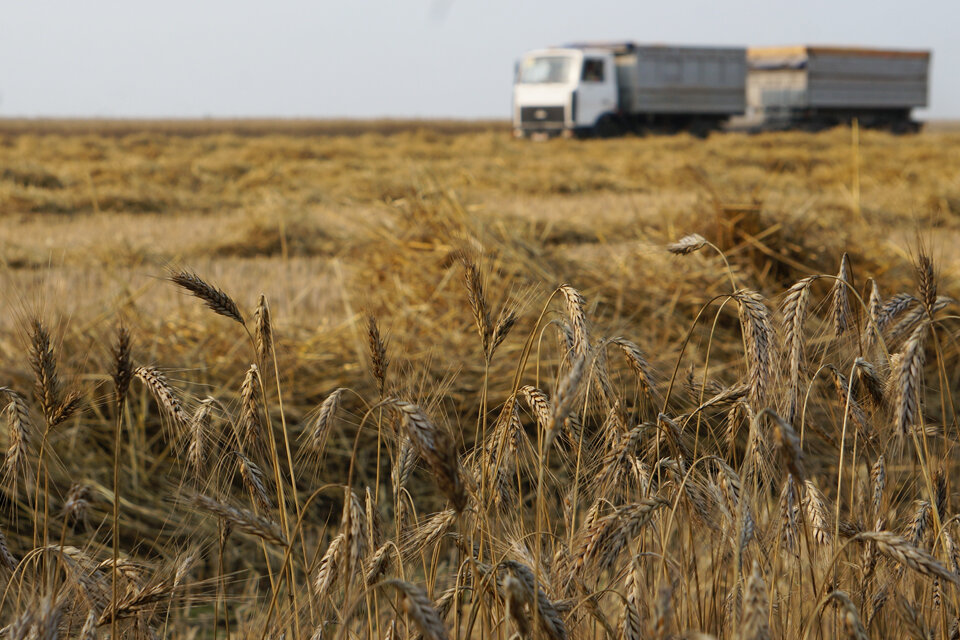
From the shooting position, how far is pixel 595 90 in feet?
81.0

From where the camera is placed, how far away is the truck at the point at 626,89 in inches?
958

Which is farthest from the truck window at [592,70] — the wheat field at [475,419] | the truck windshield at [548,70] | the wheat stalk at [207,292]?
the wheat stalk at [207,292]

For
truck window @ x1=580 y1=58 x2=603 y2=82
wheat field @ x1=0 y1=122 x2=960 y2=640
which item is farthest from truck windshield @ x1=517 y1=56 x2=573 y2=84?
→ wheat field @ x1=0 y1=122 x2=960 y2=640

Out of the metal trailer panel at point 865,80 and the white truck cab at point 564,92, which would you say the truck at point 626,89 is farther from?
the metal trailer panel at point 865,80

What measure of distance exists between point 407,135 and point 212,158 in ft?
25.4

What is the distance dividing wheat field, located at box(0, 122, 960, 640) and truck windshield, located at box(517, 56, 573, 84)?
14.5m

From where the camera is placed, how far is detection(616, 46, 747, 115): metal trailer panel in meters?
26.1

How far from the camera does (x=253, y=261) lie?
6.79m

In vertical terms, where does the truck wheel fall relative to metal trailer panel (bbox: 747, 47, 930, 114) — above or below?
below

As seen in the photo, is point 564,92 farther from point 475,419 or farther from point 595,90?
point 475,419

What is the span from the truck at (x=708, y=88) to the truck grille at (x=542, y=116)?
2 cm

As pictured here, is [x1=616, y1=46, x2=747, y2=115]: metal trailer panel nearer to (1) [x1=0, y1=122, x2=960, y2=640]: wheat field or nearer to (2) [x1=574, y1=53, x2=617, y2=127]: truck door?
(2) [x1=574, y1=53, x2=617, y2=127]: truck door

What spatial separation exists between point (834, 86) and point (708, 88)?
172 inches

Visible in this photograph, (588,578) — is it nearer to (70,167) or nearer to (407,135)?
(70,167)
